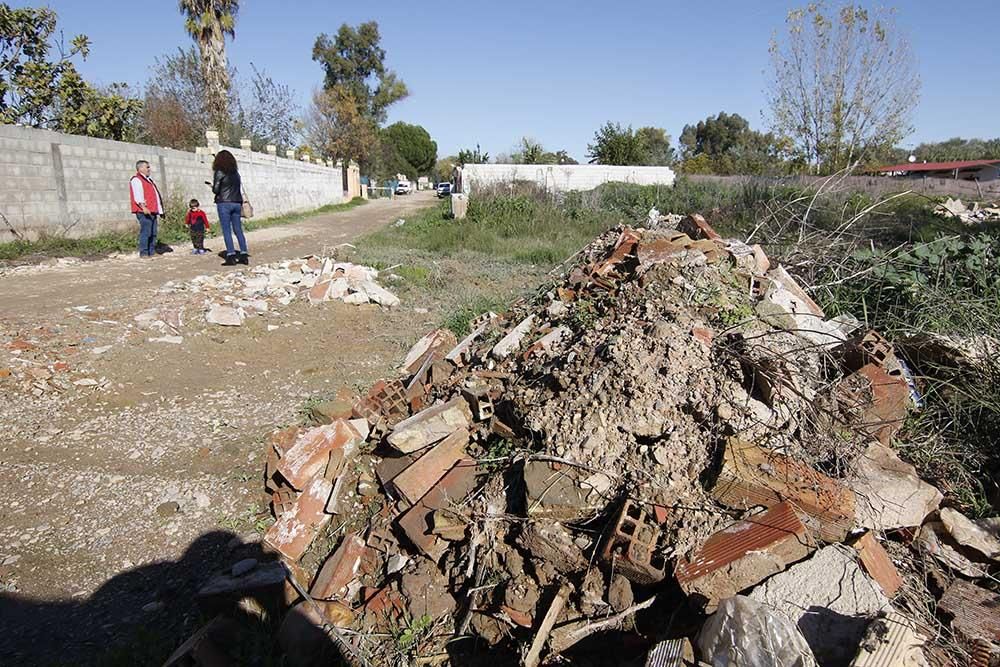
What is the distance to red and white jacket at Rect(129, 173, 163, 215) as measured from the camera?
8.52 m

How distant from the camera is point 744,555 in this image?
1.99 meters

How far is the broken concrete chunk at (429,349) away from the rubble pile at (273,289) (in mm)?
2233

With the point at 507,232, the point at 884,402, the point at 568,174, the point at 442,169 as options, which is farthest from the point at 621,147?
the point at 442,169

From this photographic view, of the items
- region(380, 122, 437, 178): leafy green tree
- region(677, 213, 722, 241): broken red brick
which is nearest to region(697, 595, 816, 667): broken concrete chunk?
region(677, 213, 722, 241): broken red brick

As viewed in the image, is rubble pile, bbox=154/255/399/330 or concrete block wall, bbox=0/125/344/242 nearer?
rubble pile, bbox=154/255/399/330

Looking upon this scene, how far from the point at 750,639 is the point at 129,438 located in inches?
150

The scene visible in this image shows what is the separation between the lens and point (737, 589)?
77.1 inches

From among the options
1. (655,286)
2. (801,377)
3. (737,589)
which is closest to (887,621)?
(737,589)

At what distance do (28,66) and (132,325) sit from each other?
939 cm

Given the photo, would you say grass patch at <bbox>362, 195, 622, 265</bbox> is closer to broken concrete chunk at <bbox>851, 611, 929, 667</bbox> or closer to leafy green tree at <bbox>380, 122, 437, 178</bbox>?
broken concrete chunk at <bbox>851, 611, 929, 667</bbox>

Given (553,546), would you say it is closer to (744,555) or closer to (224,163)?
(744,555)

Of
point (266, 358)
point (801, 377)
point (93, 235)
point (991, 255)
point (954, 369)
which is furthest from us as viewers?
point (93, 235)

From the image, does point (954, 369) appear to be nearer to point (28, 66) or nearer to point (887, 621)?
point (887, 621)

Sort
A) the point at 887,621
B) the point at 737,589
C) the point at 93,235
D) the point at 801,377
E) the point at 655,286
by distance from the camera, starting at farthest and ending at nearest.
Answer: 1. the point at 93,235
2. the point at 655,286
3. the point at 801,377
4. the point at 737,589
5. the point at 887,621
